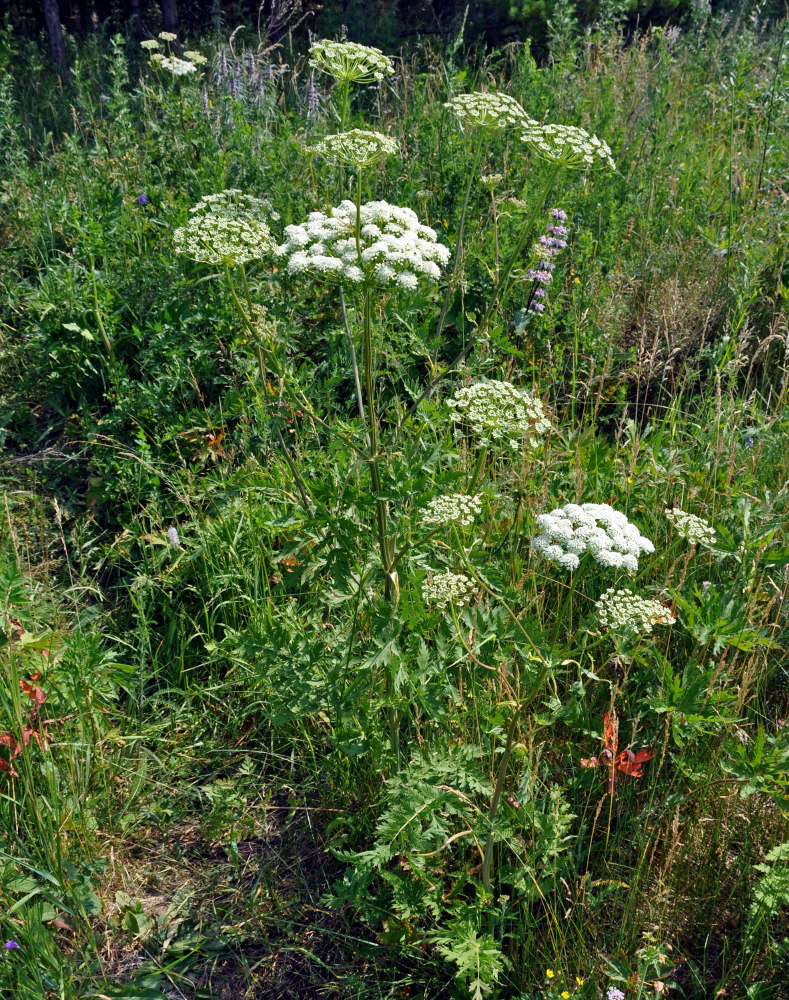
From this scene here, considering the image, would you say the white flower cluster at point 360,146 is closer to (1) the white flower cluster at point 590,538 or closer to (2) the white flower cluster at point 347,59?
(2) the white flower cluster at point 347,59

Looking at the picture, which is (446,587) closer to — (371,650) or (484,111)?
(371,650)

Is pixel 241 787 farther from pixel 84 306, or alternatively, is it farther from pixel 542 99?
pixel 542 99

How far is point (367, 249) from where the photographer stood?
2166 millimetres

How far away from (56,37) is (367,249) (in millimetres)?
11497

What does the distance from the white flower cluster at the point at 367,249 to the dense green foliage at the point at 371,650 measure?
0.18 m

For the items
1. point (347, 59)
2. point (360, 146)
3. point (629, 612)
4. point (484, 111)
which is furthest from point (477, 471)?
point (347, 59)

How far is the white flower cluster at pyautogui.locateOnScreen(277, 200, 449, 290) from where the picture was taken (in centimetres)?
216

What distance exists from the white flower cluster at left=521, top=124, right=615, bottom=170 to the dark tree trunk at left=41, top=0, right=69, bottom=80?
10792 mm

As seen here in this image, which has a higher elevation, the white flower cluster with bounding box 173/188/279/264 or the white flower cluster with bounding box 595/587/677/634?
the white flower cluster with bounding box 173/188/279/264

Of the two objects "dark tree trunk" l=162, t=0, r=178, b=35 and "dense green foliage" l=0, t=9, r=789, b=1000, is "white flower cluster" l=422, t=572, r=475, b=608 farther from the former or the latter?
"dark tree trunk" l=162, t=0, r=178, b=35

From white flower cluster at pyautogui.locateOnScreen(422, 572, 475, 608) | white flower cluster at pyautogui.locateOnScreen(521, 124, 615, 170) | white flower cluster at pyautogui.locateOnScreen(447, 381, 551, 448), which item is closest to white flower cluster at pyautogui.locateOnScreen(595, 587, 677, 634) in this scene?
white flower cluster at pyautogui.locateOnScreen(422, 572, 475, 608)

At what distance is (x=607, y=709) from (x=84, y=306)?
3.45 meters

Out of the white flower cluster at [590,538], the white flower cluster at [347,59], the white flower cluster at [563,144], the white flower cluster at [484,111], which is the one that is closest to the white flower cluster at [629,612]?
the white flower cluster at [590,538]

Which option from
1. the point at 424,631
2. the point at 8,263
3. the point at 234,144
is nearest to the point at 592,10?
the point at 234,144
